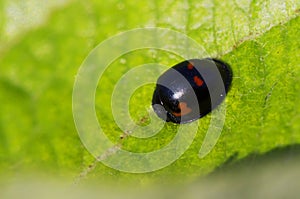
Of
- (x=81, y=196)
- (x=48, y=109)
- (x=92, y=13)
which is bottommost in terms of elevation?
(x=81, y=196)

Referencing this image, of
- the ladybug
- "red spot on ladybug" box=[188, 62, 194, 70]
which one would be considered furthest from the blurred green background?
"red spot on ladybug" box=[188, 62, 194, 70]

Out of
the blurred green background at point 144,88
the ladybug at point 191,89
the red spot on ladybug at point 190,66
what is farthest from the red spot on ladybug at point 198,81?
the blurred green background at point 144,88

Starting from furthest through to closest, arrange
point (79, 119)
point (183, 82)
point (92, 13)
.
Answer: point (183, 82)
point (79, 119)
point (92, 13)

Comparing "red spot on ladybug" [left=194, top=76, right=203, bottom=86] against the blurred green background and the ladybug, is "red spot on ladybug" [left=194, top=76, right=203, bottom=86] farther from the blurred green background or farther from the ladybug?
the blurred green background

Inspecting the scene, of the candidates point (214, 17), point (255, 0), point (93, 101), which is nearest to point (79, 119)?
point (93, 101)

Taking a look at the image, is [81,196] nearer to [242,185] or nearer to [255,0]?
[242,185]

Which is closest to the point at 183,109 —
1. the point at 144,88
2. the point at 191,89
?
the point at 191,89

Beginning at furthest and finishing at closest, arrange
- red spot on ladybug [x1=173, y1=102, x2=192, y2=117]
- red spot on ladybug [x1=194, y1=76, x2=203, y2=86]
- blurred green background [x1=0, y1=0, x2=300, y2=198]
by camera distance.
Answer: red spot on ladybug [x1=194, y1=76, x2=203, y2=86] < red spot on ladybug [x1=173, y1=102, x2=192, y2=117] < blurred green background [x1=0, y1=0, x2=300, y2=198]
